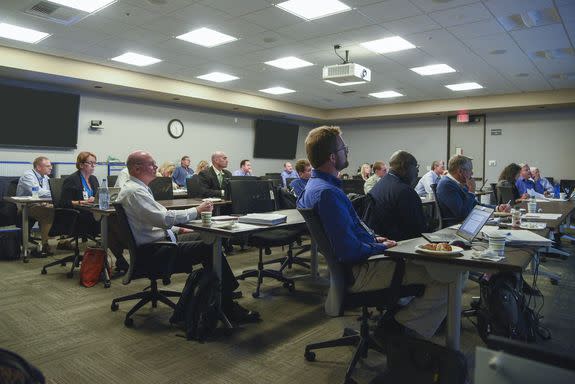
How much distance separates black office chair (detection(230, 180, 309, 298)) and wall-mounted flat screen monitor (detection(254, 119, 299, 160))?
7.99 meters

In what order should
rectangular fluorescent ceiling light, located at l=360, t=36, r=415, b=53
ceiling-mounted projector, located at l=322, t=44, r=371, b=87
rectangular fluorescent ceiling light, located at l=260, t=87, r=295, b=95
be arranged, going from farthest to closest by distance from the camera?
rectangular fluorescent ceiling light, located at l=260, t=87, r=295, b=95, ceiling-mounted projector, located at l=322, t=44, r=371, b=87, rectangular fluorescent ceiling light, located at l=360, t=36, r=415, b=53

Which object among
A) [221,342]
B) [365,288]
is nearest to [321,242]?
[365,288]

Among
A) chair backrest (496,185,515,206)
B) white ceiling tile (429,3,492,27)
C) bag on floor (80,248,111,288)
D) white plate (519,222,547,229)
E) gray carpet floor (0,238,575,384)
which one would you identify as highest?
white ceiling tile (429,3,492,27)

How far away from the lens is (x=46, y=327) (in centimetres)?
300

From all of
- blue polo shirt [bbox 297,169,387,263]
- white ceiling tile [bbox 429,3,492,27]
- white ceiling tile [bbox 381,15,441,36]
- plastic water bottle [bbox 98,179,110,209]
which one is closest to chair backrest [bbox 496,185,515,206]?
white ceiling tile [bbox 429,3,492,27]

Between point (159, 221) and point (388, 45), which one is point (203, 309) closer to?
point (159, 221)

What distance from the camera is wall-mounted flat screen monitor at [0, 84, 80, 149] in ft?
24.3

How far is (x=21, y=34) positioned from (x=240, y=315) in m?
5.39

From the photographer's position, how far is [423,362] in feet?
6.28

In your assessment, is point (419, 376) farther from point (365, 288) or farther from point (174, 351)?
point (174, 351)

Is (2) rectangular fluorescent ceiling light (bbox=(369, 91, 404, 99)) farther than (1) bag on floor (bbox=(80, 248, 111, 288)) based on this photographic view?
Yes

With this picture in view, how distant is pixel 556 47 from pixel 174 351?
263 inches

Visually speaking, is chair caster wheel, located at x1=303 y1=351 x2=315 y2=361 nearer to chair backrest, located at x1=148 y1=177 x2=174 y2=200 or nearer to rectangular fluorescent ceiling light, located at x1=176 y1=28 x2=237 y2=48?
chair backrest, located at x1=148 y1=177 x2=174 y2=200

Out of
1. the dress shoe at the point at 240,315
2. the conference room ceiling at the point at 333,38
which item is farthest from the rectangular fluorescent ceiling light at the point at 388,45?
the dress shoe at the point at 240,315
